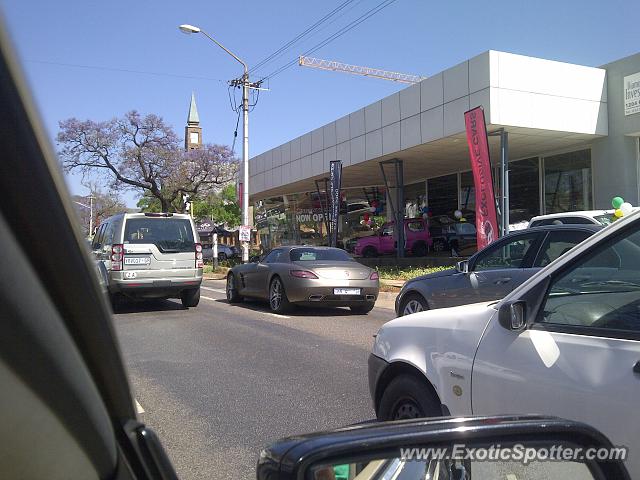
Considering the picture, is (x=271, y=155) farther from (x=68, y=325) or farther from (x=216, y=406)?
(x=68, y=325)

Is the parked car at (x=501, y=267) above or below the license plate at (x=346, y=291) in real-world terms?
above

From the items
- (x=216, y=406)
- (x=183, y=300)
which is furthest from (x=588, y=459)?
(x=183, y=300)

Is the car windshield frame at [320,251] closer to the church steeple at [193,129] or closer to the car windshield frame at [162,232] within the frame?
the car windshield frame at [162,232]

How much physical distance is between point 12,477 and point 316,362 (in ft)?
18.0

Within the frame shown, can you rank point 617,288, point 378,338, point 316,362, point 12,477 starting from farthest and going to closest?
point 316,362 < point 378,338 < point 617,288 < point 12,477

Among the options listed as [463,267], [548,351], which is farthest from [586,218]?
[548,351]

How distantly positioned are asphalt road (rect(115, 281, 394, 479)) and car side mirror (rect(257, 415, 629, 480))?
2.37 meters

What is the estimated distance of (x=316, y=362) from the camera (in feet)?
22.1

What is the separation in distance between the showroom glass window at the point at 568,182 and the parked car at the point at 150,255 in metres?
15.3

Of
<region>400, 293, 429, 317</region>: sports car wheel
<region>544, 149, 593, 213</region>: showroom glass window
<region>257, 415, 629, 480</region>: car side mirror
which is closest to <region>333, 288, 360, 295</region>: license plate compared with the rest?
<region>400, 293, 429, 317</region>: sports car wheel

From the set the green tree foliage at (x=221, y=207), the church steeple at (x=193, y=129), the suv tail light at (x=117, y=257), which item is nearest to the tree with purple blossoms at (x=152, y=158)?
the green tree foliage at (x=221, y=207)

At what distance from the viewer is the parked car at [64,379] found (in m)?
1.17

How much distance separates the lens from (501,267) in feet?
23.3

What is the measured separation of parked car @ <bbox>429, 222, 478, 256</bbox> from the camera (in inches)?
938
